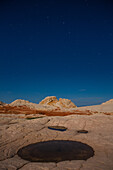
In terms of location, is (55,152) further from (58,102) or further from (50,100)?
(50,100)

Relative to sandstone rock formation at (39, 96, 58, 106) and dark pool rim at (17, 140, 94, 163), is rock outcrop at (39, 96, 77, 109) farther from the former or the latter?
dark pool rim at (17, 140, 94, 163)

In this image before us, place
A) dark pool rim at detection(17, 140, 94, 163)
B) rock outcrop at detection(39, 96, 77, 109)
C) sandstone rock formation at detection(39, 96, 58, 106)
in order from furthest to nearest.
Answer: sandstone rock formation at detection(39, 96, 58, 106)
rock outcrop at detection(39, 96, 77, 109)
dark pool rim at detection(17, 140, 94, 163)

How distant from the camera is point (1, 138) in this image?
1044 centimetres

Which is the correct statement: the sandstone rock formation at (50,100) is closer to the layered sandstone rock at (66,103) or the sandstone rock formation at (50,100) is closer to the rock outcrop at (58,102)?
the rock outcrop at (58,102)

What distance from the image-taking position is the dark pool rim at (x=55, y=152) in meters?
7.31

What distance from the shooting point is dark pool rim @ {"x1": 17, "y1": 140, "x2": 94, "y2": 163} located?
24.0ft

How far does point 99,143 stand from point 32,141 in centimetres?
567

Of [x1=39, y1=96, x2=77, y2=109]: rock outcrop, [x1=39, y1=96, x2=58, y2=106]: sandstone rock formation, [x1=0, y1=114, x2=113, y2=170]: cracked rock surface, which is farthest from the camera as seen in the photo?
[x1=39, y1=96, x2=58, y2=106]: sandstone rock formation

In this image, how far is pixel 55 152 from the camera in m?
8.27

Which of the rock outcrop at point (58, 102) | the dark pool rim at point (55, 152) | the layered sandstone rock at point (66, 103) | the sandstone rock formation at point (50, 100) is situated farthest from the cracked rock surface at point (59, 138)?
the sandstone rock formation at point (50, 100)

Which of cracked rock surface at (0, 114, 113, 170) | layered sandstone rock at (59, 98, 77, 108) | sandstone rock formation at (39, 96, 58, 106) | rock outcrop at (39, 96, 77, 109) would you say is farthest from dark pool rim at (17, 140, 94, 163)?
sandstone rock formation at (39, 96, 58, 106)

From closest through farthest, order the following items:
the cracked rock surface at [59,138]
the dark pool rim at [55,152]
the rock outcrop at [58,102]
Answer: the cracked rock surface at [59,138], the dark pool rim at [55,152], the rock outcrop at [58,102]

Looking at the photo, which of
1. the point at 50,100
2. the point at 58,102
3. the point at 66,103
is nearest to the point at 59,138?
the point at 66,103

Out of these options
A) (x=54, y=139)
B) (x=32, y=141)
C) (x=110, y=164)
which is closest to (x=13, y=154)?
(x=32, y=141)
